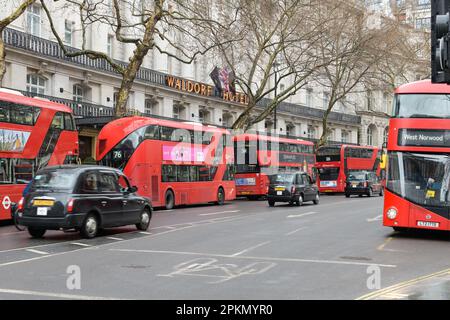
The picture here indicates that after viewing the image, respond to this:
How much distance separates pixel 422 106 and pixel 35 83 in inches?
983

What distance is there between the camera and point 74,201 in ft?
46.4

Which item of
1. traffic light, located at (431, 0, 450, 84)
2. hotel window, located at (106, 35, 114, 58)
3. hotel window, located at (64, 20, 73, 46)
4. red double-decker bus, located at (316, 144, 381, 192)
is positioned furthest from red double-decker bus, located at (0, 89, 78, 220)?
red double-decker bus, located at (316, 144, 381, 192)

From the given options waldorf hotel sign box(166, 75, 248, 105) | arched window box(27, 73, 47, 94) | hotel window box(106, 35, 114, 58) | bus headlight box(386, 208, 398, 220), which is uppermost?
hotel window box(106, 35, 114, 58)

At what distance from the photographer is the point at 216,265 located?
10953 millimetres

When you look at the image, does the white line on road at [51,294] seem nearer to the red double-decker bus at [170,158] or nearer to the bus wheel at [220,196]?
the red double-decker bus at [170,158]

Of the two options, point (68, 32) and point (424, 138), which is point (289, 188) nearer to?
point (424, 138)

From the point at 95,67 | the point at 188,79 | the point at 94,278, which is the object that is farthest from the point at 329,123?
the point at 94,278

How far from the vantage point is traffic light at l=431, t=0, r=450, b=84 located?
22.7ft

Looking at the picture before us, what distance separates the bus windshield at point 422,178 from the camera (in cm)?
1549

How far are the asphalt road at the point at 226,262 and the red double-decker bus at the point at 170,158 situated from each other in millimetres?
7974

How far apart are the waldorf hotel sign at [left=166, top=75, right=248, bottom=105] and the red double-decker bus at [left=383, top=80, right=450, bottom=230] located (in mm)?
30758

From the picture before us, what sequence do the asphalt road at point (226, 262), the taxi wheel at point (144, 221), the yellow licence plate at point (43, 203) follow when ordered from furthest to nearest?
the taxi wheel at point (144, 221)
the yellow licence plate at point (43, 203)
the asphalt road at point (226, 262)

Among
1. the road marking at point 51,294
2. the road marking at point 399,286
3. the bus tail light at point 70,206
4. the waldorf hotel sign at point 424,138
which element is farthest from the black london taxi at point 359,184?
the road marking at point 51,294

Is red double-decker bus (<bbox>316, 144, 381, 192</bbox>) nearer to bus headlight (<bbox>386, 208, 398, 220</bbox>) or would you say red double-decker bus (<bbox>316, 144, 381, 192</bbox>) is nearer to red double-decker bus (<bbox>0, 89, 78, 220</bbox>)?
red double-decker bus (<bbox>0, 89, 78, 220</bbox>)
